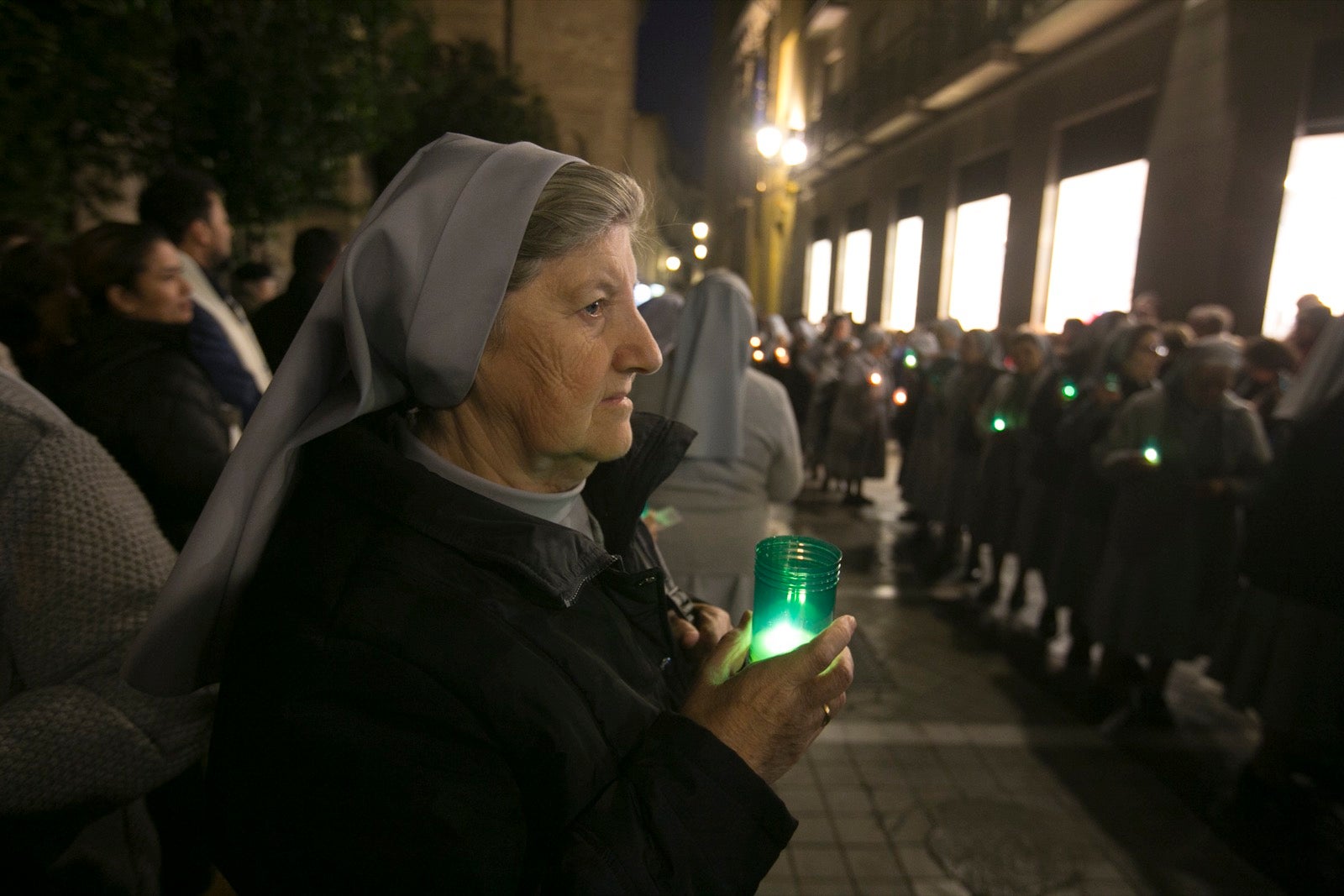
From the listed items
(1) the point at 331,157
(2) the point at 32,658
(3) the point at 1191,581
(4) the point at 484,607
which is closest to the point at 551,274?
(4) the point at 484,607

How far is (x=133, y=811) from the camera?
1.67 metres

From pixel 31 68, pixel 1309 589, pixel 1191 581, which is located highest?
pixel 31 68

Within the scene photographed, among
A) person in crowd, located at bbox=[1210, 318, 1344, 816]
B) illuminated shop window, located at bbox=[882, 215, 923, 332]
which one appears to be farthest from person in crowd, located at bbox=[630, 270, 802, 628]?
illuminated shop window, located at bbox=[882, 215, 923, 332]

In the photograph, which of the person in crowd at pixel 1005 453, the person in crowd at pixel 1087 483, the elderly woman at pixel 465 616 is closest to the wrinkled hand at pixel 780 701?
the elderly woman at pixel 465 616

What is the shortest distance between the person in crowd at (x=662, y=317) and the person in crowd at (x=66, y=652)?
2.14 metres

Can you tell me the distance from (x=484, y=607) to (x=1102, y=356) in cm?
540

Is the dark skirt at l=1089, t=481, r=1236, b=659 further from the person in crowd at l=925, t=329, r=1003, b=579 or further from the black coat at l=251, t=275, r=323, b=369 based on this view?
the black coat at l=251, t=275, r=323, b=369

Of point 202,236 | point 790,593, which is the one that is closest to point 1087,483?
point 790,593

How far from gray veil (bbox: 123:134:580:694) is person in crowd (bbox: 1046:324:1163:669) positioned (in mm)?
4584

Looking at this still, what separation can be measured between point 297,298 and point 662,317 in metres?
2.45

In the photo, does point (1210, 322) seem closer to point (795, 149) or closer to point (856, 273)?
point (795, 149)

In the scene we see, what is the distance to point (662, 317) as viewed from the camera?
337 centimetres

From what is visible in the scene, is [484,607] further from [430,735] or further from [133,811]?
[133,811]

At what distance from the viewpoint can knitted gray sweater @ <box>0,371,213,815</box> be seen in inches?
54.1
